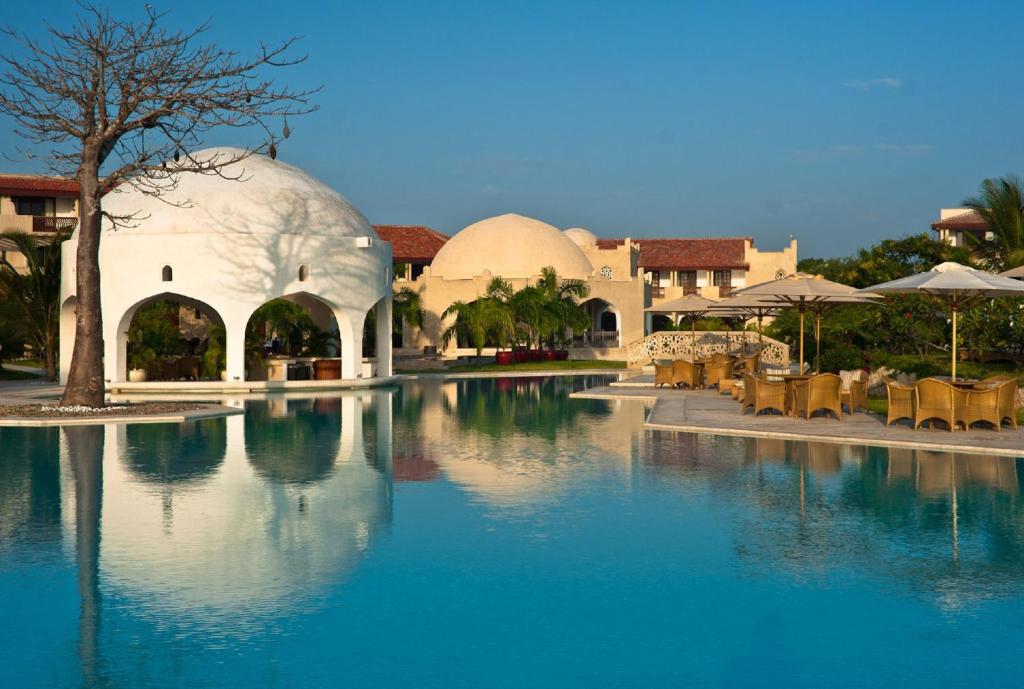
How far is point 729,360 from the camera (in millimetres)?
28031

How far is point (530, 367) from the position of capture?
4097cm

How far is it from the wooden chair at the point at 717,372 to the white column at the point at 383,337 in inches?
401

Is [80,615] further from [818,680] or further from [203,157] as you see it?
[203,157]

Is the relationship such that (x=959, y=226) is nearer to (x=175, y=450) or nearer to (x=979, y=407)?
(x=979, y=407)

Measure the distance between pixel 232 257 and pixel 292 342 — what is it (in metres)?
8.27

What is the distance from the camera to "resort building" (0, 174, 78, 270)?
55209 millimetres

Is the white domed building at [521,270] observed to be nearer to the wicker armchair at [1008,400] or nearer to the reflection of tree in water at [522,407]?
the reflection of tree in water at [522,407]

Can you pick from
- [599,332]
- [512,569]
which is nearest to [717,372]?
[512,569]

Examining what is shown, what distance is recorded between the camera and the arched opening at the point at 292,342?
103 ft

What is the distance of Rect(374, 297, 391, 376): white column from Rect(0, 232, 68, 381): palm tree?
31.6 feet

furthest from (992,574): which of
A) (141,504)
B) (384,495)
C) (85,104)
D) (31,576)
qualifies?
(85,104)

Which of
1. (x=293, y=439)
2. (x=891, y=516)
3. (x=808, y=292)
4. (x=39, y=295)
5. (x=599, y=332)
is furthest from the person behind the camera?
(x=599, y=332)

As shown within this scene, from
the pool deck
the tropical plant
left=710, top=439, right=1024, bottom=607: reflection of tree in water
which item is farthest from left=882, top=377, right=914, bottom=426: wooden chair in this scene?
the tropical plant

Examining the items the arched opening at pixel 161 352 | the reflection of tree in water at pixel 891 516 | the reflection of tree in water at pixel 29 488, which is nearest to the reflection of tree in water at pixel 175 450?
the reflection of tree in water at pixel 29 488
